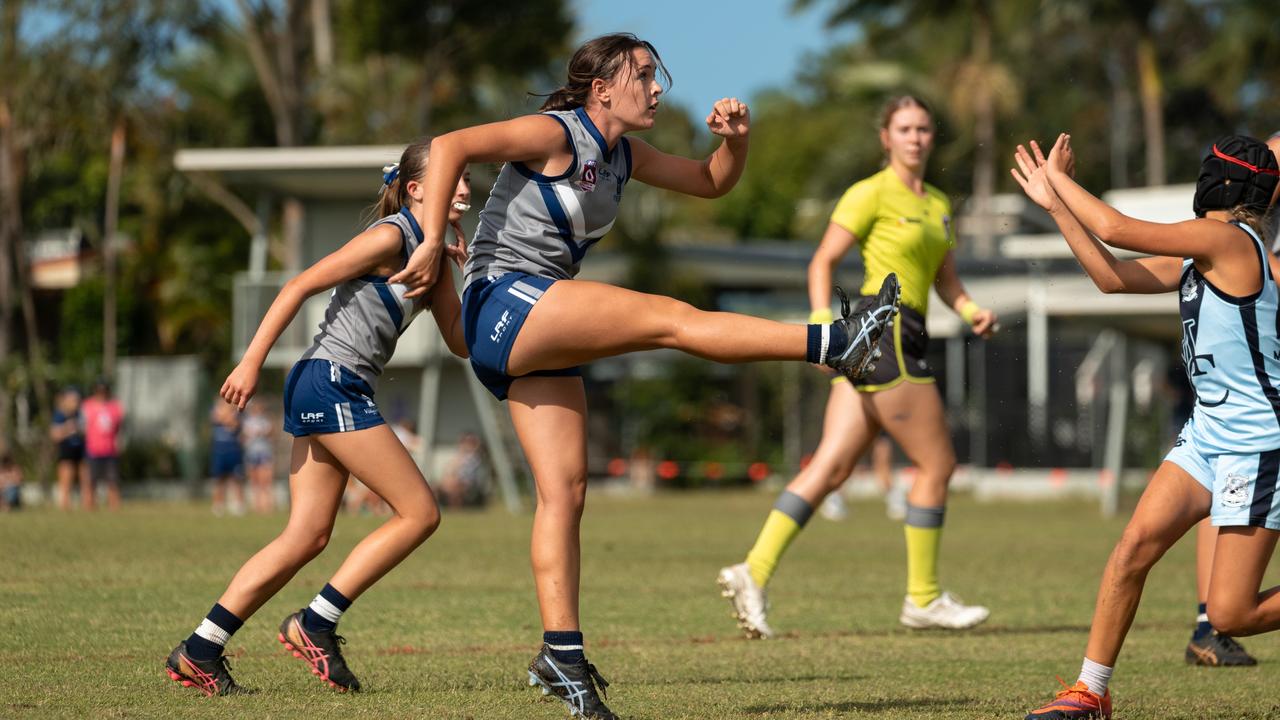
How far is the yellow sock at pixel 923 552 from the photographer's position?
8.78 metres

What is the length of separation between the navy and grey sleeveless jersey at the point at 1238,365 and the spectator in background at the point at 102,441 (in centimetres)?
2099

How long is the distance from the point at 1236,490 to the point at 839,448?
3503 millimetres

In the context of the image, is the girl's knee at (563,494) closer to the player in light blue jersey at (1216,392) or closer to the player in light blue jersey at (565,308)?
the player in light blue jersey at (565,308)

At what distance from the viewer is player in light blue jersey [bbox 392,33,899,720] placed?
533 centimetres

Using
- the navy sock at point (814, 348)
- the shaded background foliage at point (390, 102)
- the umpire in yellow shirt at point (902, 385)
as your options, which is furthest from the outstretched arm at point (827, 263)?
the shaded background foliage at point (390, 102)

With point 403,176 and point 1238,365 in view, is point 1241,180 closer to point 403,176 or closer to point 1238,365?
point 1238,365

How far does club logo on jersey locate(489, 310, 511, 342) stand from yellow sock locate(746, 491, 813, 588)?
3.38m

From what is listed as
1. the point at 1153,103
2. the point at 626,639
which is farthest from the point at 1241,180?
the point at 1153,103

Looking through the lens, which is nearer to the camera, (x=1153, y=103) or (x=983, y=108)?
(x=1153, y=103)

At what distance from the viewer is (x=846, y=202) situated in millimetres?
8797

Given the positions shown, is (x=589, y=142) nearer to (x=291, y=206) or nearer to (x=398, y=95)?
(x=291, y=206)

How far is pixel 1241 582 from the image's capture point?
5453 millimetres

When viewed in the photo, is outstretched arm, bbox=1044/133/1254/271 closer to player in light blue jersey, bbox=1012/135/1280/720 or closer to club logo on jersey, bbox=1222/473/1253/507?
player in light blue jersey, bbox=1012/135/1280/720

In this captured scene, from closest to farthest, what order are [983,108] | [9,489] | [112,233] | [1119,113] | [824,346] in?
[824,346] < [9,489] < [112,233] < [983,108] < [1119,113]
